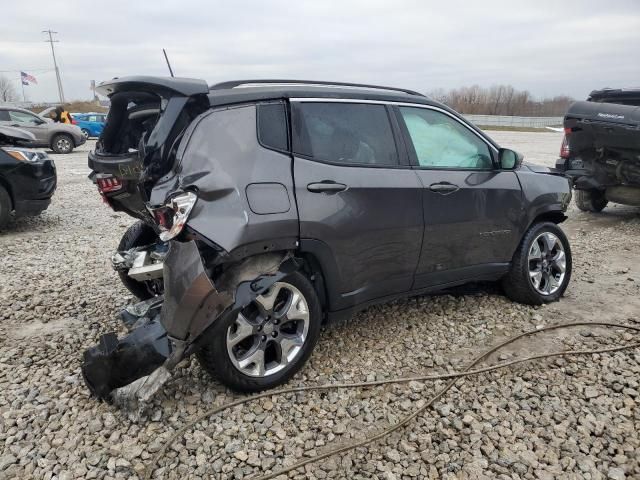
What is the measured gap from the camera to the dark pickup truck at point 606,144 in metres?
6.55

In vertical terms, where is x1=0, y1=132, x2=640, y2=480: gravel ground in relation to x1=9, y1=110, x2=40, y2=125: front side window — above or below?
below

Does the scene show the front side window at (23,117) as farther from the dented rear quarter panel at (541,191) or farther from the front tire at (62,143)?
the dented rear quarter panel at (541,191)

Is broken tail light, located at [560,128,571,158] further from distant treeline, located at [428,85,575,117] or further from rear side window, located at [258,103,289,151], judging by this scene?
distant treeline, located at [428,85,575,117]

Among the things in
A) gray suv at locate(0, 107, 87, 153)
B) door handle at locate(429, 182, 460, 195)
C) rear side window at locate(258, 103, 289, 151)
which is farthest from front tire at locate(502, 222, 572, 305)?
gray suv at locate(0, 107, 87, 153)

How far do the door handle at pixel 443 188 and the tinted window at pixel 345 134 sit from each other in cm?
35

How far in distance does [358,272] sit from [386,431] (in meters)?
1.03

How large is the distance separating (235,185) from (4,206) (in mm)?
5631

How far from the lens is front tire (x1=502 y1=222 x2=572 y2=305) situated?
170 inches

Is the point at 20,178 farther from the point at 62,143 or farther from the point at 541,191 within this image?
the point at 62,143

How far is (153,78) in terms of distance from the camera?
9.75 ft

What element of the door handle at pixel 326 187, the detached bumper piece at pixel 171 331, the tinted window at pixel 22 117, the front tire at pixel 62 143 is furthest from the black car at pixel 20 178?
the front tire at pixel 62 143

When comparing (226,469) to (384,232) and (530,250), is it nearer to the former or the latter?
(384,232)

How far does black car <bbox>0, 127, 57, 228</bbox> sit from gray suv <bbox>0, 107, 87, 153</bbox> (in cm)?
1126

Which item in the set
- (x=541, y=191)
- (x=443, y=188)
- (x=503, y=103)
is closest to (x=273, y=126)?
(x=443, y=188)
